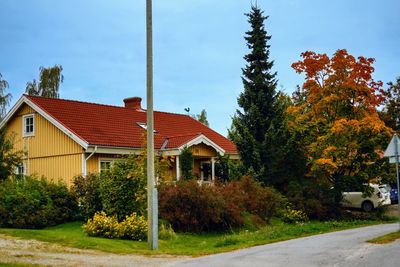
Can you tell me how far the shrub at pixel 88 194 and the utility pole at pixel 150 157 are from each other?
19.3 feet

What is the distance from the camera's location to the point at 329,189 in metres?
27.5

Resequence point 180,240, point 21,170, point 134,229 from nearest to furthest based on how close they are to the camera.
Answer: point 134,229
point 180,240
point 21,170

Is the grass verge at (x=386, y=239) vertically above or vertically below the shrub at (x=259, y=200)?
below

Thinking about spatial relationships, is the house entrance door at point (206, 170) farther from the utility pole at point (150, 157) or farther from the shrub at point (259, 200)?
the utility pole at point (150, 157)

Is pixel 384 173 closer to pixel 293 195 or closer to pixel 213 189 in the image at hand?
pixel 293 195

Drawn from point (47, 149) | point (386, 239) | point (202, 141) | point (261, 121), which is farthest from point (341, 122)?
point (47, 149)

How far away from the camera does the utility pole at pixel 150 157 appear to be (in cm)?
1595

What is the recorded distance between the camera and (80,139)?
26109 millimetres

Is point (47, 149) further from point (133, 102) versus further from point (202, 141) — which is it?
point (133, 102)

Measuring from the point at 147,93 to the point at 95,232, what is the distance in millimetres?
5592

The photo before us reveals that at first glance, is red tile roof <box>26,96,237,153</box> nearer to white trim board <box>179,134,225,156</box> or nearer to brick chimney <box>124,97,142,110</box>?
white trim board <box>179,134,225,156</box>

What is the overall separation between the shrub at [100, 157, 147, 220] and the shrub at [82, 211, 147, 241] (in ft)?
1.71

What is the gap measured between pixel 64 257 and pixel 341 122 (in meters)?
16.9

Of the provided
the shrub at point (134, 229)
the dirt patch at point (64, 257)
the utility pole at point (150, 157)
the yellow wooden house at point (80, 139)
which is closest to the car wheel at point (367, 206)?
the yellow wooden house at point (80, 139)
